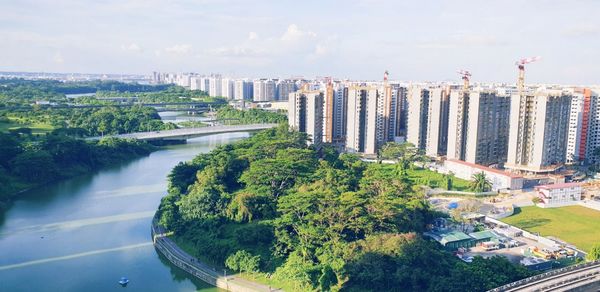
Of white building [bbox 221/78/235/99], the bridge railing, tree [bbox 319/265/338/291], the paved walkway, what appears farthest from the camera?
white building [bbox 221/78/235/99]

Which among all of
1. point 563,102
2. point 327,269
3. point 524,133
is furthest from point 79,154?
point 563,102

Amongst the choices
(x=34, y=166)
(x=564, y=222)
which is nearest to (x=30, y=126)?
(x=34, y=166)

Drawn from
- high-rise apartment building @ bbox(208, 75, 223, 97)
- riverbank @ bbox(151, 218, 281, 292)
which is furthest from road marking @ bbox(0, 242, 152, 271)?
high-rise apartment building @ bbox(208, 75, 223, 97)

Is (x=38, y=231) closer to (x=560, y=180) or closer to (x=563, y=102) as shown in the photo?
(x=560, y=180)

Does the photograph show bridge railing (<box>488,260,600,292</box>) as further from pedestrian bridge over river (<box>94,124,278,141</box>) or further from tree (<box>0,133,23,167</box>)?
pedestrian bridge over river (<box>94,124,278,141</box>)

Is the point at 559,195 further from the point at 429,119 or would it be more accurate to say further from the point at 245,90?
the point at 245,90
